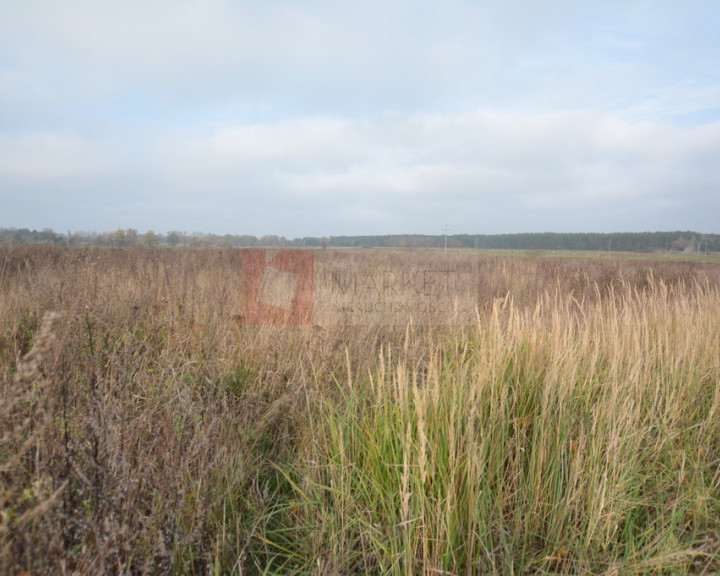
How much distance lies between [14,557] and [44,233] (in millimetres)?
17342

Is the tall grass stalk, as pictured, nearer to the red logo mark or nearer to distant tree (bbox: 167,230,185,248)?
the red logo mark

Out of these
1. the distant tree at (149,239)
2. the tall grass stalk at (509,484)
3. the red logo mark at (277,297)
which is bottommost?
the tall grass stalk at (509,484)

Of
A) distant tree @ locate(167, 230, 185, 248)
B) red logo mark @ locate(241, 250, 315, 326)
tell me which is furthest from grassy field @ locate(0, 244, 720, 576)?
distant tree @ locate(167, 230, 185, 248)

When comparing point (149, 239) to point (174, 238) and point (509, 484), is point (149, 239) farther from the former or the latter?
point (509, 484)

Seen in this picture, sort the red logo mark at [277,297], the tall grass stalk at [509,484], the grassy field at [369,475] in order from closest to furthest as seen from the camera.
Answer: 1. the grassy field at [369,475]
2. the tall grass stalk at [509,484]
3. the red logo mark at [277,297]

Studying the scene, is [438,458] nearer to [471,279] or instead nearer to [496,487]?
[496,487]

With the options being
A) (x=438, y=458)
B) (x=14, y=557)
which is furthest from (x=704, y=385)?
(x=14, y=557)

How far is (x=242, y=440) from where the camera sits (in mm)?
2408

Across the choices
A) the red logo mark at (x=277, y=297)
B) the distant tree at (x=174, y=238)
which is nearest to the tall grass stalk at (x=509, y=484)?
the red logo mark at (x=277, y=297)

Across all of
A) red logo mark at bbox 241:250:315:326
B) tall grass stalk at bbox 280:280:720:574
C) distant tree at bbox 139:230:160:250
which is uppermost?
distant tree at bbox 139:230:160:250

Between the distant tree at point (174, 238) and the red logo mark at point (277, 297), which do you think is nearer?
the red logo mark at point (277, 297)

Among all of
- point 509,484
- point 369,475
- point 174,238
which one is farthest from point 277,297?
point 174,238

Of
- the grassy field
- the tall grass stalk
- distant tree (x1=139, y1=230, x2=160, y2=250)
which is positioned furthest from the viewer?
distant tree (x1=139, y1=230, x2=160, y2=250)

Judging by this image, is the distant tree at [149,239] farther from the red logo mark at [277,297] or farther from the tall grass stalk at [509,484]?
the tall grass stalk at [509,484]
